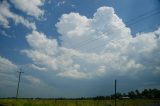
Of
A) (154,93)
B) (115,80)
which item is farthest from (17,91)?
(154,93)

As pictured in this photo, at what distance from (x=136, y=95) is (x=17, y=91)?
390 feet

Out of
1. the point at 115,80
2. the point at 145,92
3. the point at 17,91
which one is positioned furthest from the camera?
the point at 145,92

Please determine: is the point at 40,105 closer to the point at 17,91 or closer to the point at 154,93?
the point at 17,91

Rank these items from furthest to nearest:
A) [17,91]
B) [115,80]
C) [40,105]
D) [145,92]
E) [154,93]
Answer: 1. [145,92]
2. [154,93]
3. [17,91]
4. [40,105]
5. [115,80]

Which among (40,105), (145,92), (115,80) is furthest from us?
(145,92)

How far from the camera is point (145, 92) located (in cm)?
16162

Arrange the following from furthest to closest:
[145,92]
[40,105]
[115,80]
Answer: [145,92]
[40,105]
[115,80]

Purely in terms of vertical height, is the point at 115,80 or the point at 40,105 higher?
the point at 115,80

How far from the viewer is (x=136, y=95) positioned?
6255 inches

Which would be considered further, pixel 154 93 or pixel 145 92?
pixel 145 92

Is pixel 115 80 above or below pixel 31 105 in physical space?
above

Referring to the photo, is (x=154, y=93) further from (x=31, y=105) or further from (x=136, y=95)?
(x=31, y=105)

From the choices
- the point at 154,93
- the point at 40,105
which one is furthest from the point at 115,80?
the point at 154,93

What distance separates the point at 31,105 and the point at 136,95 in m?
133
